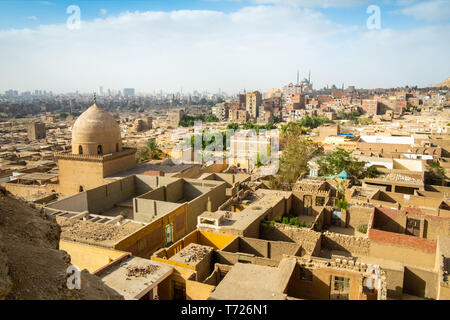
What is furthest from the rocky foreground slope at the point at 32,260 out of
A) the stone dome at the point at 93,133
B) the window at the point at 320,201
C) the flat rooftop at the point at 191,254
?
the stone dome at the point at 93,133

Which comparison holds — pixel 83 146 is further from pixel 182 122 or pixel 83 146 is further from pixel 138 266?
pixel 182 122

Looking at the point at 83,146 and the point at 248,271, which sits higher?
the point at 83,146

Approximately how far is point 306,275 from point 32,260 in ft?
25.0

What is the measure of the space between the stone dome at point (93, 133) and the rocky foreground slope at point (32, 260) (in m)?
16.0

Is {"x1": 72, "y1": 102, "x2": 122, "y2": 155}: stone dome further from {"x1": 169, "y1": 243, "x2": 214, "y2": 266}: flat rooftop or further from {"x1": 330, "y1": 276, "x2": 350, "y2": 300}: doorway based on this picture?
{"x1": 330, "y1": 276, "x2": 350, "y2": 300}: doorway

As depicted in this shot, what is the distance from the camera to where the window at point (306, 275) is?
985 centimetres

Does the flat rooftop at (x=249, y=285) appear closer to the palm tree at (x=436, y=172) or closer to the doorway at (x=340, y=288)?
the doorway at (x=340, y=288)

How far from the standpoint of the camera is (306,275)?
9891 millimetres

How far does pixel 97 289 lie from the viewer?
16.1 ft

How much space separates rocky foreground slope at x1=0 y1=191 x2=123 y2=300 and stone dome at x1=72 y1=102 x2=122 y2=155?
629 inches

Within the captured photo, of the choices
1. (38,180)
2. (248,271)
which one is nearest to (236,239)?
(248,271)

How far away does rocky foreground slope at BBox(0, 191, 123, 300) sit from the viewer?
151 inches
